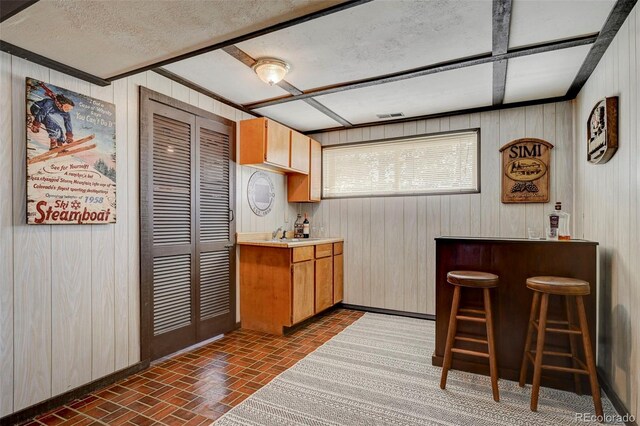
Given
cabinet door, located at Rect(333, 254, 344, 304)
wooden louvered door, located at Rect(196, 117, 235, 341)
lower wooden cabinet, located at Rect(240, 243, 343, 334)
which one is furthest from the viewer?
cabinet door, located at Rect(333, 254, 344, 304)

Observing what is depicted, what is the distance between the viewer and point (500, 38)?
2342mm

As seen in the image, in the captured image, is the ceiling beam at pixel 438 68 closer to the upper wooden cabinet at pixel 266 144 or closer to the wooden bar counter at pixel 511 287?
the upper wooden cabinet at pixel 266 144

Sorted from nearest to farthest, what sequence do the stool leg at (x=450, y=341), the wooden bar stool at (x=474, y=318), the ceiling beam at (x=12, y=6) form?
the ceiling beam at (x=12, y=6)
the wooden bar stool at (x=474, y=318)
the stool leg at (x=450, y=341)

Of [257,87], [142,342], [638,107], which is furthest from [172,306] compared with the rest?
[638,107]

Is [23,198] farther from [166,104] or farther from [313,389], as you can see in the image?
[313,389]

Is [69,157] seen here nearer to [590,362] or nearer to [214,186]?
[214,186]

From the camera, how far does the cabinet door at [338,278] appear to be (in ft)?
14.9

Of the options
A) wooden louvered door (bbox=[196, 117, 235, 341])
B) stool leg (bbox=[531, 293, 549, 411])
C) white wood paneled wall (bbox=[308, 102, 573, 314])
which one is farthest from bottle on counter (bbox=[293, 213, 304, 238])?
stool leg (bbox=[531, 293, 549, 411])

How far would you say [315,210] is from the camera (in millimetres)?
5000

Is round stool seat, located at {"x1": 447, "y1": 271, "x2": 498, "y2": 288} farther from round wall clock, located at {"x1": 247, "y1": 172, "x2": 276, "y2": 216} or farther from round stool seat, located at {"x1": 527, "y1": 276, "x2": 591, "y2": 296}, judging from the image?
round wall clock, located at {"x1": 247, "y1": 172, "x2": 276, "y2": 216}

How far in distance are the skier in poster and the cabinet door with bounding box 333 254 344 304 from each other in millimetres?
3170

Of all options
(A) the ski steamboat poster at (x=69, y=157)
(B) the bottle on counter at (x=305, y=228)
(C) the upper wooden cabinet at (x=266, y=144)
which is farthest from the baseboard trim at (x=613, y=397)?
(A) the ski steamboat poster at (x=69, y=157)

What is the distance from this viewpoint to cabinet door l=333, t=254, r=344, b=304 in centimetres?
455

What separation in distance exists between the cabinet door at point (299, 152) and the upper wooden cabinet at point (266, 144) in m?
0.03
